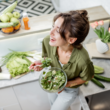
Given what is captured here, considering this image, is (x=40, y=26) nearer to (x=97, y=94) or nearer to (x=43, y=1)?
(x=97, y=94)

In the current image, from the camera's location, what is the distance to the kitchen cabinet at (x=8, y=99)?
1713 mm

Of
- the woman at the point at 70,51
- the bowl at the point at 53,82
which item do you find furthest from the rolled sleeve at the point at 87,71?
the bowl at the point at 53,82

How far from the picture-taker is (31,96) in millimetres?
1896

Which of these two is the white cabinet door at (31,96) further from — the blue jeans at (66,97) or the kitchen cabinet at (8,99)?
the blue jeans at (66,97)

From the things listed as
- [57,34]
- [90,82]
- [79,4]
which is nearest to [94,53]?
[90,82]

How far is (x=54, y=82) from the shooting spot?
1.28 m

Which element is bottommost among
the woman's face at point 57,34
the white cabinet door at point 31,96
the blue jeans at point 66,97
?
the white cabinet door at point 31,96

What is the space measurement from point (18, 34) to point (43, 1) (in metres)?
2.68

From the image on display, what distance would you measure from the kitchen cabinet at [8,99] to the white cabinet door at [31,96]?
0.17 ft

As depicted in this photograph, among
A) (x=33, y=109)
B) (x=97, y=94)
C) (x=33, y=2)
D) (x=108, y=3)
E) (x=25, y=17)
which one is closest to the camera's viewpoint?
(x=97, y=94)

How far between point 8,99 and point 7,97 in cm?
5

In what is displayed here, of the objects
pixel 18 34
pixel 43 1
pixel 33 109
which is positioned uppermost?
pixel 18 34

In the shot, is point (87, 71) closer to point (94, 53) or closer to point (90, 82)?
point (90, 82)

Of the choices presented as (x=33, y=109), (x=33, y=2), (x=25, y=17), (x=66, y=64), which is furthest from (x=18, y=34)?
(x=33, y=2)
